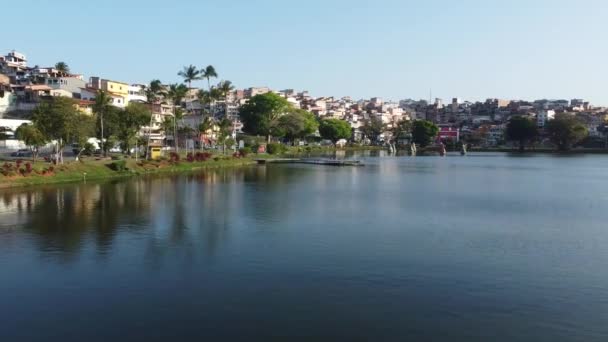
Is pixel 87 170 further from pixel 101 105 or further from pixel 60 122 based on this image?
pixel 101 105

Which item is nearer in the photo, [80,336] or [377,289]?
[80,336]

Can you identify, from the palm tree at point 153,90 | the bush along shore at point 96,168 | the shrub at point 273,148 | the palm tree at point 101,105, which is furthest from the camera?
the shrub at point 273,148

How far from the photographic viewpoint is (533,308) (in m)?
18.5

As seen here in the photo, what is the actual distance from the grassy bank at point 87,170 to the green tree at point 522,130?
126601 mm

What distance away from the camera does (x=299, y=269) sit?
23.0 meters

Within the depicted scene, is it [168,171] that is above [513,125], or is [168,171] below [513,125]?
below

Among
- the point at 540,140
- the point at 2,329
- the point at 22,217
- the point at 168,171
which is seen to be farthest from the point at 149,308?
the point at 540,140

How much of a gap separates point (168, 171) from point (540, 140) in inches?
6143

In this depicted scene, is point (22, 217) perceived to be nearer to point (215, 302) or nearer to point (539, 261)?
point (215, 302)

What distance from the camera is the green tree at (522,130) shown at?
573 feet

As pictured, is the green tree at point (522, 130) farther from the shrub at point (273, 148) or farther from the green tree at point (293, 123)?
the shrub at point (273, 148)

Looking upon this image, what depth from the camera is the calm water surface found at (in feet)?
54.9

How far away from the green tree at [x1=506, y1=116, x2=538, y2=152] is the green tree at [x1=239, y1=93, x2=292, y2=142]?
86635 millimetres

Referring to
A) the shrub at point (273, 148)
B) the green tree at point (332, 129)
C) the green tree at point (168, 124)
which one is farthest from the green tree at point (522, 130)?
the green tree at point (168, 124)
